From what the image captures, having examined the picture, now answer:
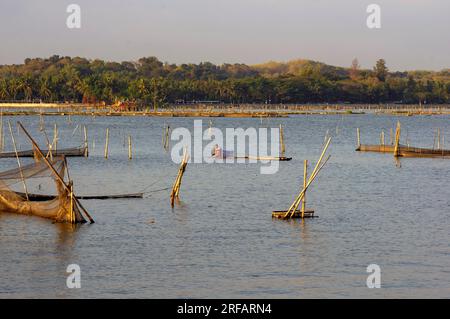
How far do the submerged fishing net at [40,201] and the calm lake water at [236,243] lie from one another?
378 mm

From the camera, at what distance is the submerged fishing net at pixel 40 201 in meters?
29.9

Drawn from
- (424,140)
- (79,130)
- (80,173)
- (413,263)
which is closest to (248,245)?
(413,263)

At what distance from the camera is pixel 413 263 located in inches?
987

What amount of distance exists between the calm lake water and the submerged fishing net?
0.38m

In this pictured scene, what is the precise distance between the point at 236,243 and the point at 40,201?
8.86 m

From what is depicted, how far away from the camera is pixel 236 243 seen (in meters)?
27.8
